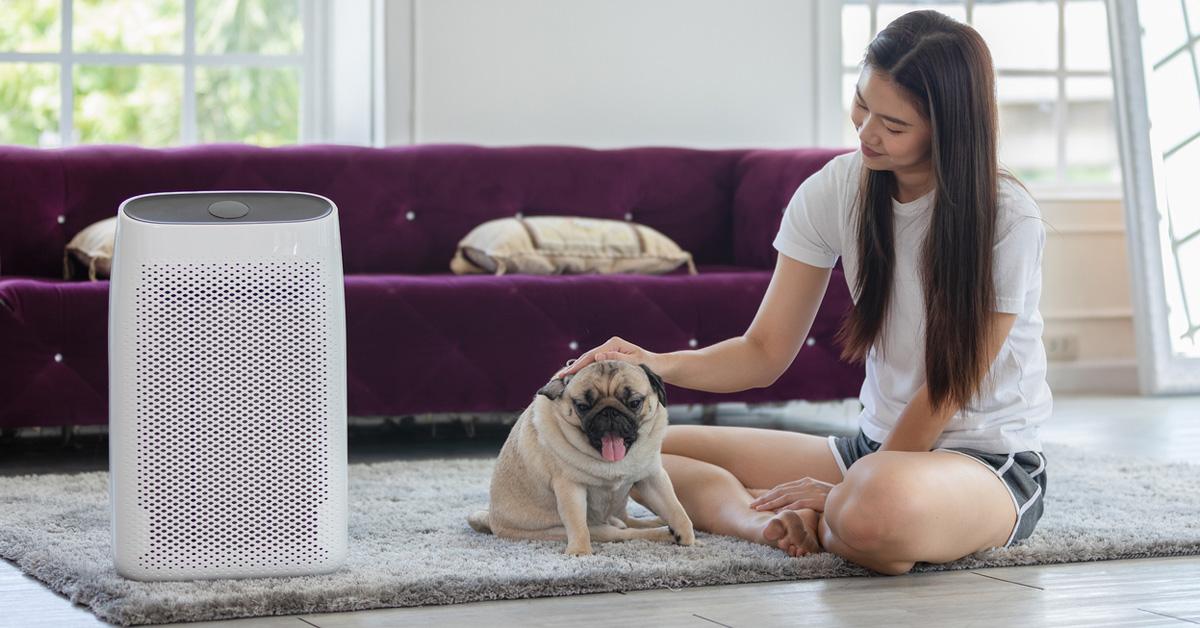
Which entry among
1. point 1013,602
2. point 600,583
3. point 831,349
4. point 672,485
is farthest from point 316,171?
point 1013,602

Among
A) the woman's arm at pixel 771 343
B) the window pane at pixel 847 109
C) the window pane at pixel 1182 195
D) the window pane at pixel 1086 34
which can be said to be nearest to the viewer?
the woman's arm at pixel 771 343

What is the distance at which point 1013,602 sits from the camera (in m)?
1.80

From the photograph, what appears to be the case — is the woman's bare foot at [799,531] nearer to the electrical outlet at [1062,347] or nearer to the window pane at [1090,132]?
the electrical outlet at [1062,347]

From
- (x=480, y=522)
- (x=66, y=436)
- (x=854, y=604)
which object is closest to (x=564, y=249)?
(x=66, y=436)

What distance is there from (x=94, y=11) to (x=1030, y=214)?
3.34 meters

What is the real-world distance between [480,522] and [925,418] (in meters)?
0.72

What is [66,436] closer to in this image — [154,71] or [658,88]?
[154,71]

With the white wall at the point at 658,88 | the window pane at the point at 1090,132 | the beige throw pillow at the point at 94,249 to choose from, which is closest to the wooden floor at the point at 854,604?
the beige throw pillow at the point at 94,249

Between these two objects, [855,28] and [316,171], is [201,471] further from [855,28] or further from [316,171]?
[855,28]

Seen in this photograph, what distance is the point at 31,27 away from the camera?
429 cm

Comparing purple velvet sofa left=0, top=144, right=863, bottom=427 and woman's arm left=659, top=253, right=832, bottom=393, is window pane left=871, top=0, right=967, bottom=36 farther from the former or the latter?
woman's arm left=659, top=253, right=832, bottom=393

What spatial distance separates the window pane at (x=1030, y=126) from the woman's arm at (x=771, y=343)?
10.0 feet

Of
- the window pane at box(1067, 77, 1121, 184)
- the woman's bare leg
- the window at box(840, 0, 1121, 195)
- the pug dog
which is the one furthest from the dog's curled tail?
the window pane at box(1067, 77, 1121, 184)

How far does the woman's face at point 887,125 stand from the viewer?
188 centimetres
